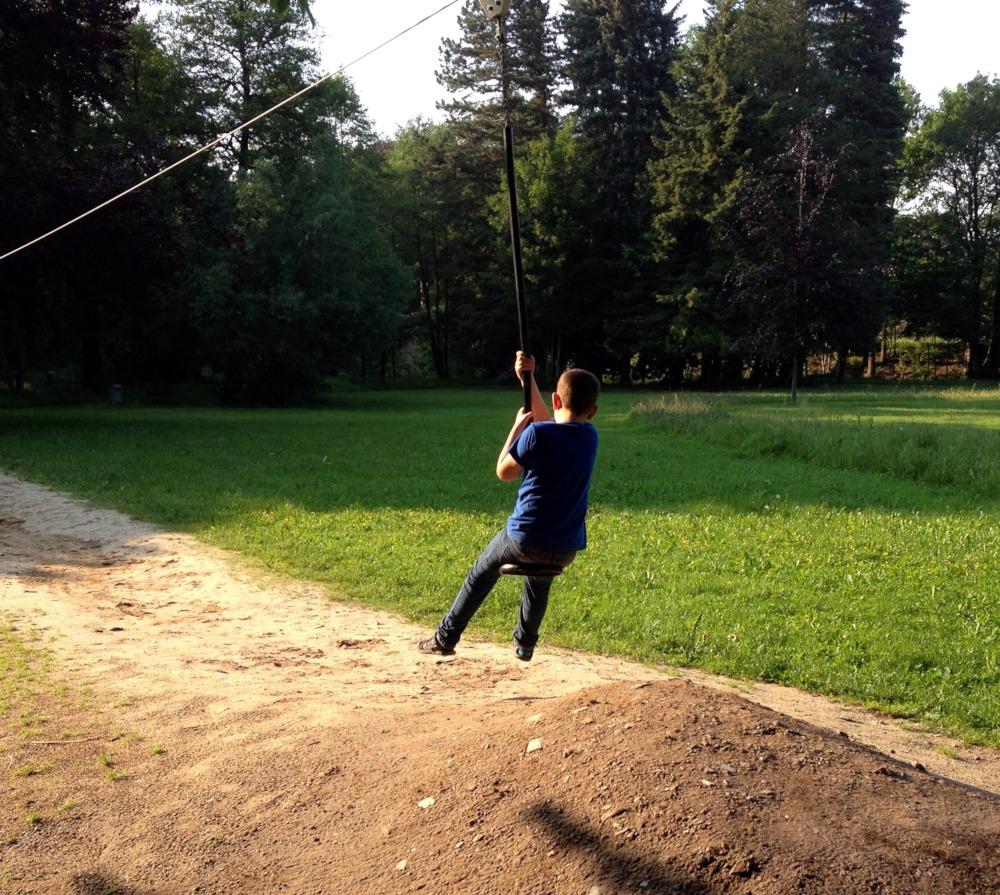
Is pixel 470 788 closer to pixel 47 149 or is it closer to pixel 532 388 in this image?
pixel 532 388

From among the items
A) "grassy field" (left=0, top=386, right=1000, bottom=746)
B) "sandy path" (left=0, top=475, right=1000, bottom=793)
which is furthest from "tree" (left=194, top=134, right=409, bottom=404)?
"sandy path" (left=0, top=475, right=1000, bottom=793)

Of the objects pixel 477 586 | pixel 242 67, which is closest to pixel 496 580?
pixel 477 586

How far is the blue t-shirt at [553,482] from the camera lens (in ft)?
18.6

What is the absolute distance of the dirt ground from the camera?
3.65 m

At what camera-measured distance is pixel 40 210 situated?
24.4 m

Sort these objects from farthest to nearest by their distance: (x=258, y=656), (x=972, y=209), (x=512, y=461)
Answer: (x=972, y=209) → (x=258, y=656) → (x=512, y=461)

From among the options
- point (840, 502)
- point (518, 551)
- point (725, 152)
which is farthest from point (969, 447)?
point (725, 152)

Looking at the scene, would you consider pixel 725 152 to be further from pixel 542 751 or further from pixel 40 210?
pixel 542 751

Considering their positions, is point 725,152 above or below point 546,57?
below

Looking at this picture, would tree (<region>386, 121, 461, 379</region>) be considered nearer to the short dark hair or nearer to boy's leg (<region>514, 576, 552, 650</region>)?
boy's leg (<region>514, 576, 552, 650</region>)

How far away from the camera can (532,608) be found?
20.8 feet

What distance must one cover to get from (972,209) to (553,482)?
6521cm

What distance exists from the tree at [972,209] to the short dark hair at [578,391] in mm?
60658

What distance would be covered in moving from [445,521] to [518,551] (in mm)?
7711
